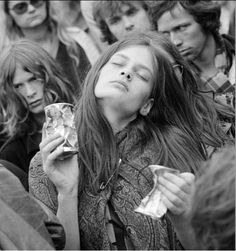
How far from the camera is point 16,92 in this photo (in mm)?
3822

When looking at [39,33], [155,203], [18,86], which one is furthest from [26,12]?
[155,203]

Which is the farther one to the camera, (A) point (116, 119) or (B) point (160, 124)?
(B) point (160, 124)

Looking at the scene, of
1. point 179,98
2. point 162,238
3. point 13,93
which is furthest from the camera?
point 13,93

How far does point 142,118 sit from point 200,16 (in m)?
1.19

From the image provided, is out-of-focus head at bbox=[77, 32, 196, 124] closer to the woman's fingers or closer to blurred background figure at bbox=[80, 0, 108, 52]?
the woman's fingers

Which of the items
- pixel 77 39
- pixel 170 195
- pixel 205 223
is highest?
pixel 205 223

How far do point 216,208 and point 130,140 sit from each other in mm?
1158

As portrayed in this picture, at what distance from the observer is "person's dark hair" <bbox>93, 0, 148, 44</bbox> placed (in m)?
4.20

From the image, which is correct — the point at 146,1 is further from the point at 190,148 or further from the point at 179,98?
the point at 190,148

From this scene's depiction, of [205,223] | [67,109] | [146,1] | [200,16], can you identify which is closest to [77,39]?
[146,1]

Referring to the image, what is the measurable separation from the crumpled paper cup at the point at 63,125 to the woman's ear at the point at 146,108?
404 millimetres

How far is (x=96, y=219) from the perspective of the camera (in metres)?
2.64

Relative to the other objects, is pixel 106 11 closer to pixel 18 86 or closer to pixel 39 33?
pixel 39 33

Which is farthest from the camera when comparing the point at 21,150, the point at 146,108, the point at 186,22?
the point at 186,22
